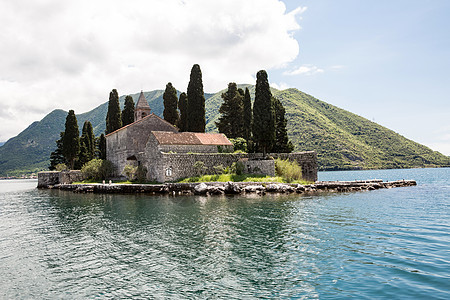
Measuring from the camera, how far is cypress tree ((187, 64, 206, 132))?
5531 cm

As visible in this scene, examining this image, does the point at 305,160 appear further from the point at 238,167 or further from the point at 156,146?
the point at 156,146

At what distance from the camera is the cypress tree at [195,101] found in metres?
55.3

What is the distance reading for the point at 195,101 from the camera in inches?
2178

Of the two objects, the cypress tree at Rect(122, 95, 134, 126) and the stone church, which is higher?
the cypress tree at Rect(122, 95, 134, 126)

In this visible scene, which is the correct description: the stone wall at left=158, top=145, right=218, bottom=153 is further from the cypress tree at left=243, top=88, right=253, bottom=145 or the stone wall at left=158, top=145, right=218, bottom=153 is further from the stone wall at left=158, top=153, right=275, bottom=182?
the cypress tree at left=243, top=88, right=253, bottom=145

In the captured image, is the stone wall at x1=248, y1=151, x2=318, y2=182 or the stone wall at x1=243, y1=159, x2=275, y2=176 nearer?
the stone wall at x1=243, y1=159, x2=275, y2=176

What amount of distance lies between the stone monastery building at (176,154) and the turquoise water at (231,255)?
1991 centimetres

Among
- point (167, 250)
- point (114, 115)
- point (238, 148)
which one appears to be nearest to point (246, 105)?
point (238, 148)

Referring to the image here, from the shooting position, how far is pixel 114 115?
65.0 meters

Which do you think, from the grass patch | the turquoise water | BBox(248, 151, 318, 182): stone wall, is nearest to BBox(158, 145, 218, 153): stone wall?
the grass patch

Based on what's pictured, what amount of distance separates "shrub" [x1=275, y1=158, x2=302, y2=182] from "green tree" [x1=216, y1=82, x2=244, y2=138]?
59.2 ft

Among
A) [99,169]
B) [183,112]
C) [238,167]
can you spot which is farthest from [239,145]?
[99,169]

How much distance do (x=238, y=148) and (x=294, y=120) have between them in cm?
12271

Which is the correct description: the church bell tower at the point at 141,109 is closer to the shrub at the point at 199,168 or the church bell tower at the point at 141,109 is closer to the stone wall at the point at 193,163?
the stone wall at the point at 193,163
